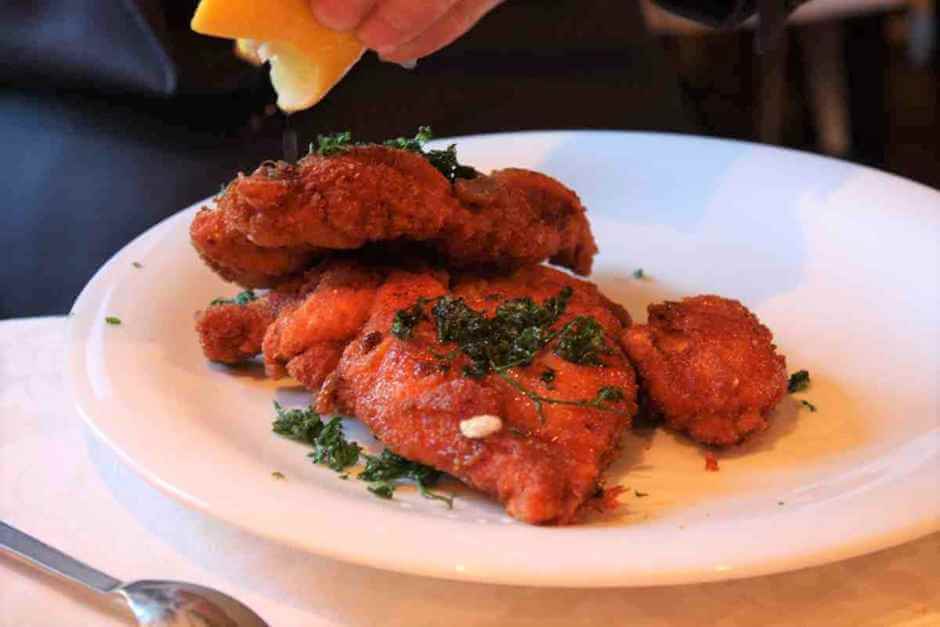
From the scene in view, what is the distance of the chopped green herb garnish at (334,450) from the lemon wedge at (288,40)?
551mm

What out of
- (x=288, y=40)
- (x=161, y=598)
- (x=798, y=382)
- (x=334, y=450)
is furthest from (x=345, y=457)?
(x=798, y=382)

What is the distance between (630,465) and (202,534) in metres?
0.68

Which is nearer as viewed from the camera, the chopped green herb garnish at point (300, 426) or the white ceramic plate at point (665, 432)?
the white ceramic plate at point (665, 432)

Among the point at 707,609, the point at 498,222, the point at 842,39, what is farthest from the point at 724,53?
the point at 707,609

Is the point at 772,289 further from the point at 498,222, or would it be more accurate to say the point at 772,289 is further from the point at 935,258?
the point at 498,222

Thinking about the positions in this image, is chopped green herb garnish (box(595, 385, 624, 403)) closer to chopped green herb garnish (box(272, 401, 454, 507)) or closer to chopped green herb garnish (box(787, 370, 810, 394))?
chopped green herb garnish (box(272, 401, 454, 507))

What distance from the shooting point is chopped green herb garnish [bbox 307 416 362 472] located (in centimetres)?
162

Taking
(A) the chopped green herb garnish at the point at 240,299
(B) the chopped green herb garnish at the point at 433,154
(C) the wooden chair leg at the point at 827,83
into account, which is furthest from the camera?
(C) the wooden chair leg at the point at 827,83

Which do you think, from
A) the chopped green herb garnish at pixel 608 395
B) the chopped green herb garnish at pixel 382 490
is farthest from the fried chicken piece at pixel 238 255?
the chopped green herb garnish at pixel 608 395

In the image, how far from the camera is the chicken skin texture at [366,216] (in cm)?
171

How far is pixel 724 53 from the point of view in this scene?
6039 millimetres

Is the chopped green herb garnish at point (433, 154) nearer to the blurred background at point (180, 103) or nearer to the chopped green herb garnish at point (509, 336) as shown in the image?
the chopped green herb garnish at point (509, 336)

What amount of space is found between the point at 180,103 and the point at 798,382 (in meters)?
2.05

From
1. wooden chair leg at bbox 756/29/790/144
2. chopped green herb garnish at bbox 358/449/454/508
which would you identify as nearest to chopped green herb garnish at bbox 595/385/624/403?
chopped green herb garnish at bbox 358/449/454/508
